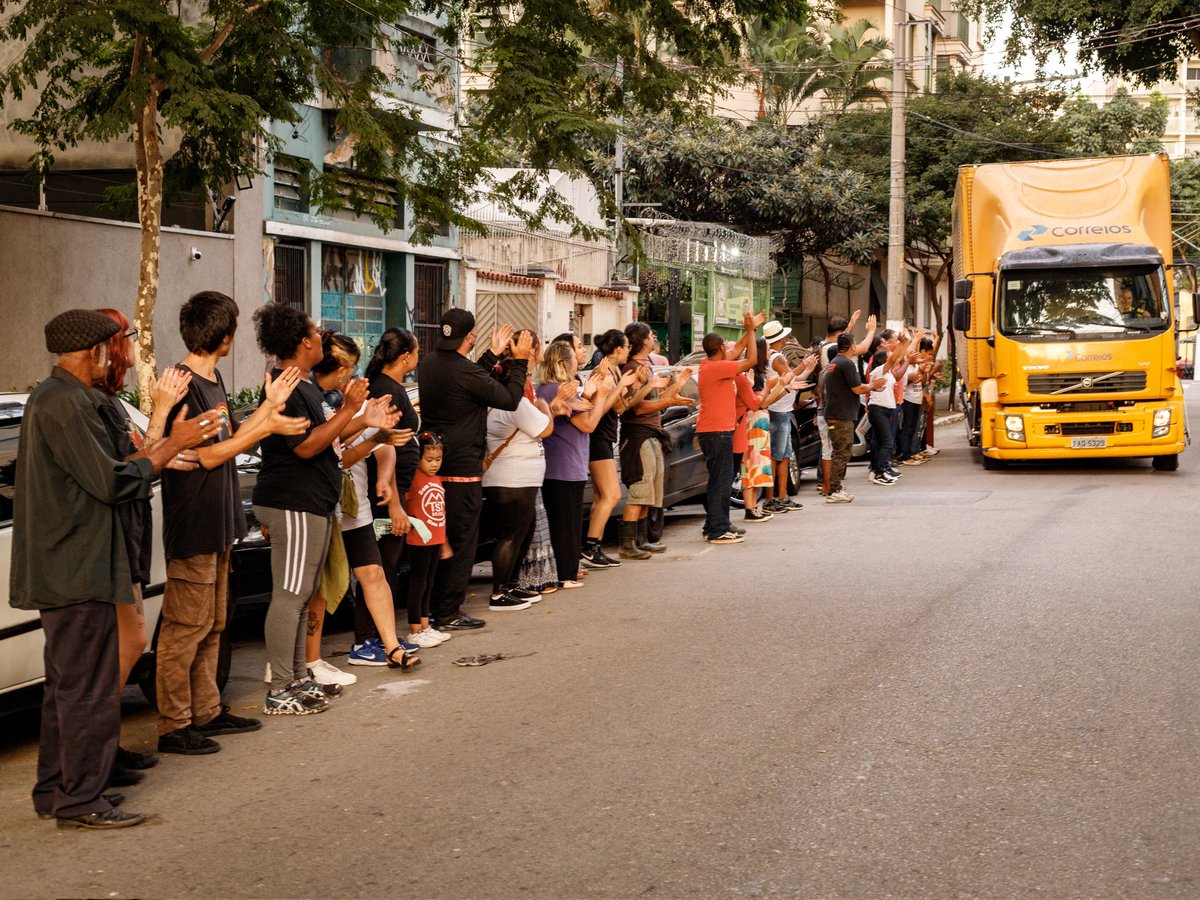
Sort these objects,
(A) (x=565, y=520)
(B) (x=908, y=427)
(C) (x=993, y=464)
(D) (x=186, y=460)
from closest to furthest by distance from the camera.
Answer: (D) (x=186, y=460)
(A) (x=565, y=520)
(C) (x=993, y=464)
(B) (x=908, y=427)

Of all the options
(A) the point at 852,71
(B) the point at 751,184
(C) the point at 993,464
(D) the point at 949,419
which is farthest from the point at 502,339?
(A) the point at 852,71

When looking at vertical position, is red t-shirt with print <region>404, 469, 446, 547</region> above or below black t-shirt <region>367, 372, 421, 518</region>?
below

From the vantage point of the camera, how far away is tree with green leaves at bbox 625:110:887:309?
1412 inches

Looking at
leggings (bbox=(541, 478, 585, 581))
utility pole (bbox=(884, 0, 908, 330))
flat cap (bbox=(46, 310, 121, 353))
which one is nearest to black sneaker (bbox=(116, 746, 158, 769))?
flat cap (bbox=(46, 310, 121, 353))

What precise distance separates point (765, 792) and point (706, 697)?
4.89 ft

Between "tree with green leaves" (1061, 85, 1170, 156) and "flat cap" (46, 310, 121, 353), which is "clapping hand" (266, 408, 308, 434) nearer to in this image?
"flat cap" (46, 310, 121, 353)

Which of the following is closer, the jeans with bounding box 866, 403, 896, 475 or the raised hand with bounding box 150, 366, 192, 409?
the raised hand with bounding box 150, 366, 192, 409

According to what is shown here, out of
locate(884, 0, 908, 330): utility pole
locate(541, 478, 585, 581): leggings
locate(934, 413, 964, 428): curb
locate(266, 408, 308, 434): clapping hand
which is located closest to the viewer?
locate(266, 408, 308, 434): clapping hand

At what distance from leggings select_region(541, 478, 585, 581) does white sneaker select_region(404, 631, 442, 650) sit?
1.97m

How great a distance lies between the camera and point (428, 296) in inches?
1009

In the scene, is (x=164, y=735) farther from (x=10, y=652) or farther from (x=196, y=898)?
(x=196, y=898)

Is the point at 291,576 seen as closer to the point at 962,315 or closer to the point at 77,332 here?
the point at 77,332

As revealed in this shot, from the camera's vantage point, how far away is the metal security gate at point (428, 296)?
2522 centimetres

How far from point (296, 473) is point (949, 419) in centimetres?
2491
